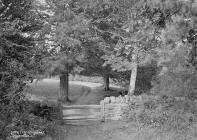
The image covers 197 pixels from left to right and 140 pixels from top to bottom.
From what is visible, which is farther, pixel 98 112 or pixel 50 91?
pixel 50 91

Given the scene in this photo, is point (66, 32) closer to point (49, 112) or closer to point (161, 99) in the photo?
point (49, 112)

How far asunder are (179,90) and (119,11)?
5.80 m

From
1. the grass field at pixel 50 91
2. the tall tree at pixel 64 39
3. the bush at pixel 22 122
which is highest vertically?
the tall tree at pixel 64 39

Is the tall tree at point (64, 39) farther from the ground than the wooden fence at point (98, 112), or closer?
farther from the ground

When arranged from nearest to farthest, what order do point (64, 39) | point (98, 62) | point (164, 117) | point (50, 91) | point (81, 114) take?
point (164, 117), point (81, 114), point (64, 39), point (98, 62), point (50, 91)

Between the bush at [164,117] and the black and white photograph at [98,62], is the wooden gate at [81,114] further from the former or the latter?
the bush at [164,117]

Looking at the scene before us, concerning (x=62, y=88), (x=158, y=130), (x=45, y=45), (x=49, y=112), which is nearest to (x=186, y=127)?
(x=158, y=130)

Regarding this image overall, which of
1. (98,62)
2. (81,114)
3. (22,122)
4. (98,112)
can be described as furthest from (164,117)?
(98,62)

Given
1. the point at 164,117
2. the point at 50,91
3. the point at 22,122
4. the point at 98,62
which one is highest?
the point at 98,62

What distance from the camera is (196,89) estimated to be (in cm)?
1155

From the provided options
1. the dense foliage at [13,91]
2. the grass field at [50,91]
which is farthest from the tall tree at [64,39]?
the dense foliage at [13,91]

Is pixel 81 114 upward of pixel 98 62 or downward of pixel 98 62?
downward

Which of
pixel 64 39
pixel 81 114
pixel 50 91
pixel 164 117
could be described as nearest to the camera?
pixel 164 117

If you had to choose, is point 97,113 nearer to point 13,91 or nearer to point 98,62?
point 98,62
